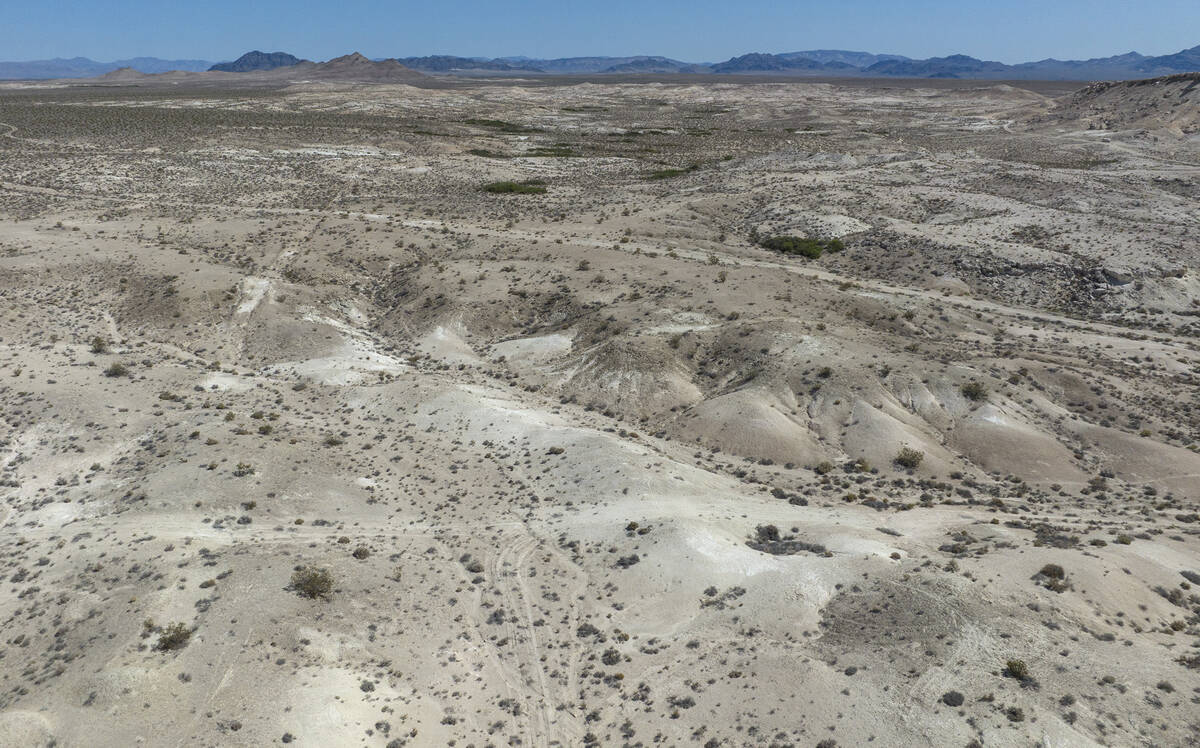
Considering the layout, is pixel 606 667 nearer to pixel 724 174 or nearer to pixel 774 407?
pixel 774 407

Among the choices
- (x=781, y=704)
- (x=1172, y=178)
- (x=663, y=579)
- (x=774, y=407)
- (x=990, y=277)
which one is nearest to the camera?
(x=781, y=704)

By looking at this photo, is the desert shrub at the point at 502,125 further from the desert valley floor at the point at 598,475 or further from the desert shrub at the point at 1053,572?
the desert shrub at the point at 1053,572

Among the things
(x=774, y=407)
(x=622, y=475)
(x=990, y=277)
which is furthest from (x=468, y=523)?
(x=990, y=277)

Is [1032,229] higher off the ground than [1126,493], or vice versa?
[1032,229]

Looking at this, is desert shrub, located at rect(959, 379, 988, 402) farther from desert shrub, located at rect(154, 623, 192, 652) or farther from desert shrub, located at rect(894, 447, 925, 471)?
desert shrub, located at rect(154, 623, 192, 652)

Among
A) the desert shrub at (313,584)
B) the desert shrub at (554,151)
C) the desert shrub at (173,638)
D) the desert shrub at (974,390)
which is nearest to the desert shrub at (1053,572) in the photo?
the desert shrub at (974,390)

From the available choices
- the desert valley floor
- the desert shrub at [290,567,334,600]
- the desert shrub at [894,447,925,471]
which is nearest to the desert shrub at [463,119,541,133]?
the desert valley floor
